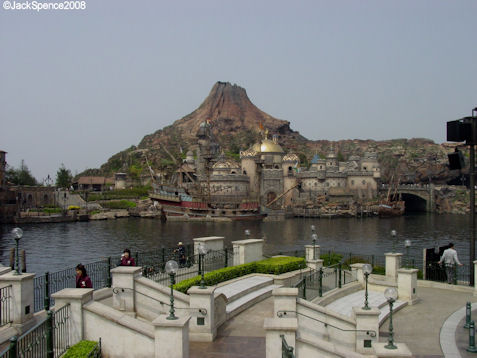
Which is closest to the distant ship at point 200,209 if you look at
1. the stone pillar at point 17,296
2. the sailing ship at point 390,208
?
the sailing ship at point 390,208

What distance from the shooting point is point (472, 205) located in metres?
21.4

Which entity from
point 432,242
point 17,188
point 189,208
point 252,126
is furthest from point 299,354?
point 252,126

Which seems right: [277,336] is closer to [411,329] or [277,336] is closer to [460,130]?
[411,329]

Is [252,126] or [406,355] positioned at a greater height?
[252,126]

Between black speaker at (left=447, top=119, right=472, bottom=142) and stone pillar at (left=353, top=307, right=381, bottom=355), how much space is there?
11885mm

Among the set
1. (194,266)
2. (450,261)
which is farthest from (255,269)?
(450,261)

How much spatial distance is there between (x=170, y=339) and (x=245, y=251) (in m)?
12.2

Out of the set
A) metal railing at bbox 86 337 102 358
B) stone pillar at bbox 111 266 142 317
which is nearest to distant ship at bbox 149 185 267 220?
stone pillar at bbox 111 266 142 317

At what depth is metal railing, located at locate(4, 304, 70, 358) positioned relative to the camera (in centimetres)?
964

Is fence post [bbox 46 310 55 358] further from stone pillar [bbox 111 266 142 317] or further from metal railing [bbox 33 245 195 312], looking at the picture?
stone pillar [bbox 111 266 142 317]

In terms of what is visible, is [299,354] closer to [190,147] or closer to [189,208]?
[189,208]

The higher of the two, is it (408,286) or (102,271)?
(102,271)

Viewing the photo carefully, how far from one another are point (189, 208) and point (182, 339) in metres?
86.8

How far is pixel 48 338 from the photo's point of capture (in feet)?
33.5
